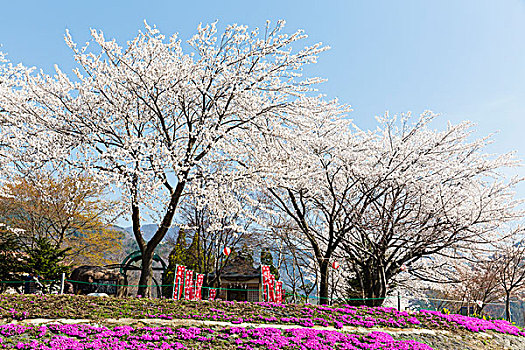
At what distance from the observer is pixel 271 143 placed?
11820 millimetres

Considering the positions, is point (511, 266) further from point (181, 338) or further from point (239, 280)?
point (181, 338)

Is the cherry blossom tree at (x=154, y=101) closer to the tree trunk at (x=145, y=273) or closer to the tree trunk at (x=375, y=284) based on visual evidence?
the tree trunk at (x=145, y=273)

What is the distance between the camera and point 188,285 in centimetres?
1197

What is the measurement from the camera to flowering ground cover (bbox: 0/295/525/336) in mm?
7449

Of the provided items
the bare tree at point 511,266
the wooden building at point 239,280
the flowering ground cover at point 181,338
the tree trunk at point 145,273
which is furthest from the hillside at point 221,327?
the wooden building at point 239,280

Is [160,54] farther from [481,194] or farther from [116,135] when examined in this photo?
[481,194]

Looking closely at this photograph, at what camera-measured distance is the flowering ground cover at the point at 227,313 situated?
24.4 ft

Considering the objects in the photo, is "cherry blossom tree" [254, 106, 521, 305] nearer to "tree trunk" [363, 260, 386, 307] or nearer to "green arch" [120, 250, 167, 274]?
"tree trunk" [363, 260, 386, 307]

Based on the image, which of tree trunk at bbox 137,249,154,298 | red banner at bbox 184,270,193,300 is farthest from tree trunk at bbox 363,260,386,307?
tree trunk at bbox 137,249,154,298

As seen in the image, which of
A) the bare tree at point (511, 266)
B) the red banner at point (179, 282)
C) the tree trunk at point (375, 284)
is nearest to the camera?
the red banner at point (179, 282)

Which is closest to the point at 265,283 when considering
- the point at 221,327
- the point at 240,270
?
the point at 221,327

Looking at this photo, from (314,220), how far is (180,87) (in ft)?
31.4

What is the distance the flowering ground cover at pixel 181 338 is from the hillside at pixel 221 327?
0.04 ft

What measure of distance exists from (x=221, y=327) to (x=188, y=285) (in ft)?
15.6
